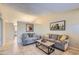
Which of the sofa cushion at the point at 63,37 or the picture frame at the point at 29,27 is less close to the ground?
the picture frame at the point at 29,27

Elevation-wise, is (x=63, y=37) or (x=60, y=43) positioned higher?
(x=63, y=37)

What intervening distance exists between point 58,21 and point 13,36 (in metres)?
1.02

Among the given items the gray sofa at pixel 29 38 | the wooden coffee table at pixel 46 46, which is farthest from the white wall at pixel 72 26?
the gray sofa at pixel 29 38

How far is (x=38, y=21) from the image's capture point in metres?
2.04

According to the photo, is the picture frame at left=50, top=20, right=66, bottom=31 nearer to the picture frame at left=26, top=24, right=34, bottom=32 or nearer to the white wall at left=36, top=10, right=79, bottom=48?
the white wall at left=36, top=10, right=79, bottom=48

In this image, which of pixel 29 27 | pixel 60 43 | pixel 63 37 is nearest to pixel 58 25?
pixel 63 37

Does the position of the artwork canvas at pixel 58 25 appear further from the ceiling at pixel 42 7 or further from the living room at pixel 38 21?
the ceiling at pixel 42 7

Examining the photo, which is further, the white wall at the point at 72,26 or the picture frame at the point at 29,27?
the picture frame at the point at 29,27

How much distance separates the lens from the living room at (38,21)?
192 centimetres

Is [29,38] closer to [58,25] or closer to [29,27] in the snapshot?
[29,27]

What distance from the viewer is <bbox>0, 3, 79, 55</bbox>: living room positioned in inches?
75.5

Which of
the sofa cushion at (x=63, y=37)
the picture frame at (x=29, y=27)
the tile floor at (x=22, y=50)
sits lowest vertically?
the tile floor at (x=22, y=50)

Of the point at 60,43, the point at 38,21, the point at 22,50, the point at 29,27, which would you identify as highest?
the point at 38,21
